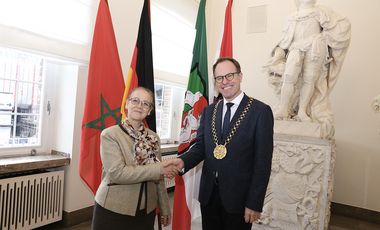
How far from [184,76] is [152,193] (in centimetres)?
294

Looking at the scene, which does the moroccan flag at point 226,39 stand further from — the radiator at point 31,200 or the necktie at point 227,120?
the radiator at point 31,200

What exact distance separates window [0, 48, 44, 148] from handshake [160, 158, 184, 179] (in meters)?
1.66

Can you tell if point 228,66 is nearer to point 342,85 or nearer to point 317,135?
point 317,135

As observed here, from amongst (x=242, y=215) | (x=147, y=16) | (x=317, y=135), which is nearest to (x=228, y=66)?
(x=242, y=215)

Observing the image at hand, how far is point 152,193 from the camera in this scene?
1446 mm

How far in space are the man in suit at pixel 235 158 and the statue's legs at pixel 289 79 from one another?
4.51 ft

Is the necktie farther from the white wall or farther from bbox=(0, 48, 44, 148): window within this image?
the white wall

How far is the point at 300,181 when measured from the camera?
247 centimetres

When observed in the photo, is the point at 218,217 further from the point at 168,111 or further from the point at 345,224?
the point at 168,111

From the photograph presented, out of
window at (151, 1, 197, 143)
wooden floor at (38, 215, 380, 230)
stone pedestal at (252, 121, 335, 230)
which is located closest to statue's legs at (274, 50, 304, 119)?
stone pedestal at (252, 121, 335, 230)

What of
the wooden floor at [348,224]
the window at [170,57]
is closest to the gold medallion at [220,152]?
the window at [170,57]

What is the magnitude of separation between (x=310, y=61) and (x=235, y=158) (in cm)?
166

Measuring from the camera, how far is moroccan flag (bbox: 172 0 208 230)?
8.11ft

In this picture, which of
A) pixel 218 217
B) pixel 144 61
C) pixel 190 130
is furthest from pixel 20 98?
pixel 218 217
